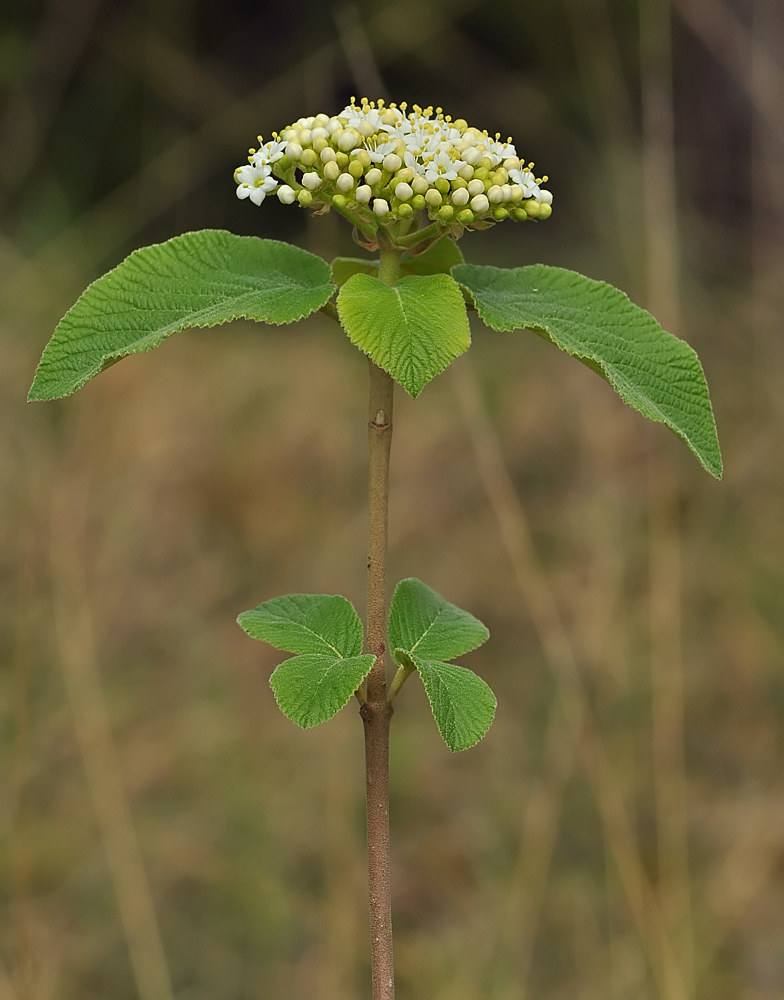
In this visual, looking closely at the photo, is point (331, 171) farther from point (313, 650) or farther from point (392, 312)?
point (313, 650)

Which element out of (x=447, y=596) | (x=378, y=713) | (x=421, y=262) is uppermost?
(x=421, y=262)

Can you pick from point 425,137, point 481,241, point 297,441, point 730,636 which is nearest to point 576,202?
point 481,241

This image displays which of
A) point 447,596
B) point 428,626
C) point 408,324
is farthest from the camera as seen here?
point 447,596

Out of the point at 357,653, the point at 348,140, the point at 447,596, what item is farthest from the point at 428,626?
the point at 447,596

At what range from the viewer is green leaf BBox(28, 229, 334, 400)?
662 mm

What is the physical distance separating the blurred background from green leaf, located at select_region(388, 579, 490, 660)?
49 cm

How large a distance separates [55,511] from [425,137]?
1.73 m

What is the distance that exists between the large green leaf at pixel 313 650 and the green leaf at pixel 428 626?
0.11 ft

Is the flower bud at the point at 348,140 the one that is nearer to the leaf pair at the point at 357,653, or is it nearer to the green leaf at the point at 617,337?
the green leaf at the point at 617,337

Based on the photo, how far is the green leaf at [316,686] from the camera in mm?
620

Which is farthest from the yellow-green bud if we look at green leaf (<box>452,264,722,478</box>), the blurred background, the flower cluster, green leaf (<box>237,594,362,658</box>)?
the blurred background

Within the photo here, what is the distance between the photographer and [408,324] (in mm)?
635

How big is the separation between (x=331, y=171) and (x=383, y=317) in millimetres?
109

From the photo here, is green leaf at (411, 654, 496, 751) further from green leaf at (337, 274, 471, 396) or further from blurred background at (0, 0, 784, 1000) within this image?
blurred background at (0, 0, 784, 1000)
